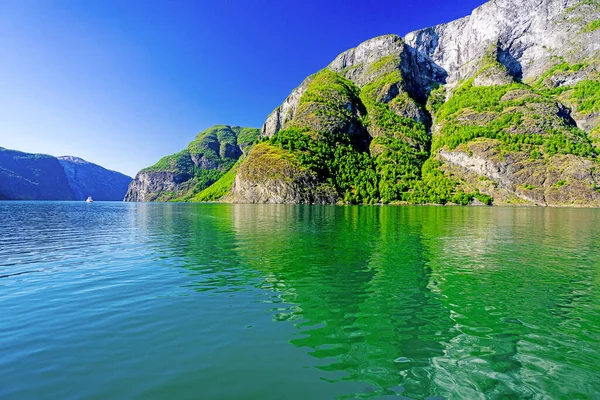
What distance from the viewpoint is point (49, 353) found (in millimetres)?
11562

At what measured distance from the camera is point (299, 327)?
14.3 meters

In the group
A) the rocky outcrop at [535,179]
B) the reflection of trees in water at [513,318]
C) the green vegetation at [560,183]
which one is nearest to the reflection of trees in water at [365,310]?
the reflection of trees in water at [513,318]

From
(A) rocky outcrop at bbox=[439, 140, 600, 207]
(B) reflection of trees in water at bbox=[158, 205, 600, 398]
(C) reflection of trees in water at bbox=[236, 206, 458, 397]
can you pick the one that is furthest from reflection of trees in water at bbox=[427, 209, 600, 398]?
(A) rocky outcrop at bbox=[439, 140, 600, 207]

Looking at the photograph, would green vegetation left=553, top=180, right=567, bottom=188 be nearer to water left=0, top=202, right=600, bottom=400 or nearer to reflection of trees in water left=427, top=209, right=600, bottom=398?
reflection of trees in water left=427, top=209, right=600, bottom=398

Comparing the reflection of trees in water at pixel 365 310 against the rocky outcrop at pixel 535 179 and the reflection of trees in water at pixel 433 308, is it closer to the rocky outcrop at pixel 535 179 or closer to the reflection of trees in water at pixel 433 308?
the reflection of trees in water at pixel 433 308

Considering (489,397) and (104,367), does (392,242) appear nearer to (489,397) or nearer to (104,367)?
(489,397)

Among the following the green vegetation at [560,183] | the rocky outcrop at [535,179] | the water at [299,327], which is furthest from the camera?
the green vegetation at [560,183]

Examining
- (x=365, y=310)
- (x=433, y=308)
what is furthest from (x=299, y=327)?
(x=433, y=308)

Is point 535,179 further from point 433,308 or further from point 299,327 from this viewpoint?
point 299,327

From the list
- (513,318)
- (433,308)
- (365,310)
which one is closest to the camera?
(513,318)

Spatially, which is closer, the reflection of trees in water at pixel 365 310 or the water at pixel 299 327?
the water at pixel 299 327

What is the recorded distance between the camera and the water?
383 inches

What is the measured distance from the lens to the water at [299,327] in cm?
972

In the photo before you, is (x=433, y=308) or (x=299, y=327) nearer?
(x=299, y=327)
